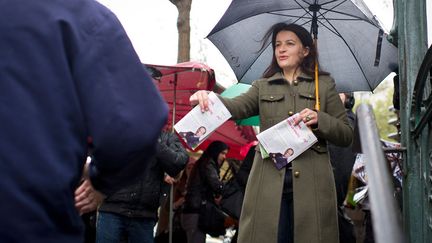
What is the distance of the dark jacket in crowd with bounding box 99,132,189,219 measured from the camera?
5.44 m

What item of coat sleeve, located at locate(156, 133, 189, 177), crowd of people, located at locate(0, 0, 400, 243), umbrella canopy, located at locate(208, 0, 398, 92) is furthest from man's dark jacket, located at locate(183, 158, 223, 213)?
crowd of people, located at locate(0, 0, 400, 243)

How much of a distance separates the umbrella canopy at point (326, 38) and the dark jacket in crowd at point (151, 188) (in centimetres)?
99

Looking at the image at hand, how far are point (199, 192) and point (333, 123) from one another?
3802 mm

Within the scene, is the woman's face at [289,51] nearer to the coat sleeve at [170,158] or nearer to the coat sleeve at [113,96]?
the coat sleeve at [170,158]

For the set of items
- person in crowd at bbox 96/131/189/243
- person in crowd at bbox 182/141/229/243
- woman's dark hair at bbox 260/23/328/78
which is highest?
woman's dark hair at bbox 260/23/328/78

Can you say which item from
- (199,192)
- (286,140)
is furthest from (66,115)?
(199,192)

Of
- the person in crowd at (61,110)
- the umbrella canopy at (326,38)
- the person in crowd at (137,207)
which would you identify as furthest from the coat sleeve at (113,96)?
the person in crowd at (137,207)

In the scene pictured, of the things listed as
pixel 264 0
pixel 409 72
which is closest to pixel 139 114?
pixel 409 72

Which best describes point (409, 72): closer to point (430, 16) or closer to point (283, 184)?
point (430, 16)

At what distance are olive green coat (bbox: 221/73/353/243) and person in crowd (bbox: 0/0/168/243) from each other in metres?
2.07

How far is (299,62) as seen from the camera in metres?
4.32

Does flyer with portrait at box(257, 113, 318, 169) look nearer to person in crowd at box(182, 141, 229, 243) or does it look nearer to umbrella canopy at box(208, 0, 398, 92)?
umbrella canopy at box(208, 0, 398, 92)

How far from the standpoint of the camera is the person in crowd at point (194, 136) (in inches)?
154

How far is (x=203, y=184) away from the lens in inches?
300
